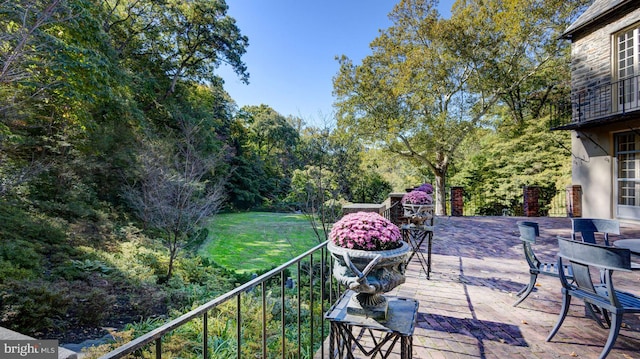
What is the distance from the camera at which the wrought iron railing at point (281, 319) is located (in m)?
0.92

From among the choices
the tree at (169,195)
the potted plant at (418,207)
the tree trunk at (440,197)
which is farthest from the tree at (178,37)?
the potted plant at (418,207)

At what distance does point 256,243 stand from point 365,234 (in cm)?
1095

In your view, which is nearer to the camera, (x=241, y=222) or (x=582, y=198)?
(x=582, y=198)

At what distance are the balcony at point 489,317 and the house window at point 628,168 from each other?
4.37 meters

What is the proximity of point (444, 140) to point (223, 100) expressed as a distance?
53.2 ft

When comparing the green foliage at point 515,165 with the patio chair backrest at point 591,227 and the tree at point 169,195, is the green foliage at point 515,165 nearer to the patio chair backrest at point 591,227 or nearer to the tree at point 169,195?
the patio chair backrest at point 591,227

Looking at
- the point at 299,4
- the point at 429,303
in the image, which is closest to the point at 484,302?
the point at 429,303

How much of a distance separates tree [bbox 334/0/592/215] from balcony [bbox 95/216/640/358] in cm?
774

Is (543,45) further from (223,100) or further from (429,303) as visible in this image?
(223,100)

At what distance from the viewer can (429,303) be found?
10.2ft

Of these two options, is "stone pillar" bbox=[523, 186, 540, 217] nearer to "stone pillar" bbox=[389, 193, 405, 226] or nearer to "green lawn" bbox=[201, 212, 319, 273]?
"stone pillar" bbox=[389, 193, 405, 226]

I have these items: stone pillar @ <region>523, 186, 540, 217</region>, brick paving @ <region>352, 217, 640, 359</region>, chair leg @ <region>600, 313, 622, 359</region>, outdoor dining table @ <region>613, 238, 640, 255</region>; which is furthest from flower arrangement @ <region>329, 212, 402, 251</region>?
stone pillar @ <region>523, 186, 540, 217</region>

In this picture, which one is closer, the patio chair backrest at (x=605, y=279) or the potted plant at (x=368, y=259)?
the potted plant at (x=368, y=259)

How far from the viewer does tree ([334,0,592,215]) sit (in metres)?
10.7
